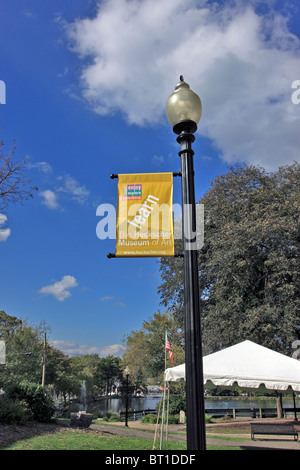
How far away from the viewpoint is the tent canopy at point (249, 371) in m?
8.84

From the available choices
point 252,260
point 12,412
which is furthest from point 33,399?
point 252,260

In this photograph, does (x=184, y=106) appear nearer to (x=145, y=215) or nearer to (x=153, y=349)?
(x=145, y=215)

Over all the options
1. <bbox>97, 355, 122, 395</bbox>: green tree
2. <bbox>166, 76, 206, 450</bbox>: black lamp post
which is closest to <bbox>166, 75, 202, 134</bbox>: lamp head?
<bbox>166, 76, 206, 450</bbox>: black lamp post

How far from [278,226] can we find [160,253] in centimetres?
1626

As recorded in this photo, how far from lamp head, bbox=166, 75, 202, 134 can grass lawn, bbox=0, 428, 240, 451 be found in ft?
33.5

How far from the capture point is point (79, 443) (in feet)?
38.0

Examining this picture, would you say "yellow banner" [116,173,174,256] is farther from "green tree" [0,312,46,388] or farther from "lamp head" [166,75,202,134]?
"green tree" [0,312,46,388]

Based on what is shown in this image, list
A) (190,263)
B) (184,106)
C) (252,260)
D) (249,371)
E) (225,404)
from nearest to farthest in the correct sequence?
(190,263) < (184,106) < (249,371) < (252,260) < (225,404)

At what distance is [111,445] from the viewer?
38.0ft

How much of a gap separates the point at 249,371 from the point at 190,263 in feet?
22.4

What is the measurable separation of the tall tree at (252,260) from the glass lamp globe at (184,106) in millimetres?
16241

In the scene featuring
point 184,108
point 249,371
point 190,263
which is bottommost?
point 249,371

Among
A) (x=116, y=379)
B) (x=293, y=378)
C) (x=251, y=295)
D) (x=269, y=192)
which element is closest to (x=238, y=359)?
(x=293, y=378)

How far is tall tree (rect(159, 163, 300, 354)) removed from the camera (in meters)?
19.3
